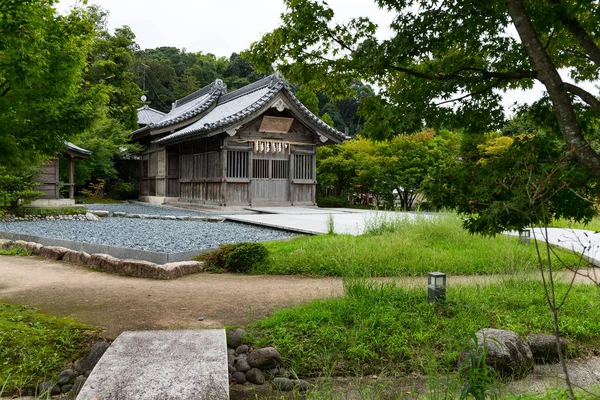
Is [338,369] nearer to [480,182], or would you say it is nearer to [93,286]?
[480,182]

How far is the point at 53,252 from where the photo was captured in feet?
26.7

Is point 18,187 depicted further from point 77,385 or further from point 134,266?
point 77,385

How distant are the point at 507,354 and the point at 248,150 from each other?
50.1ft

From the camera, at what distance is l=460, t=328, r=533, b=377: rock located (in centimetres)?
341

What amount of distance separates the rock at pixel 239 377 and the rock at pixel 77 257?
4.96m

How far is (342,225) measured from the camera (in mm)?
11664

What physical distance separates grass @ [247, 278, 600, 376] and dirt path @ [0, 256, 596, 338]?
2.05 ft

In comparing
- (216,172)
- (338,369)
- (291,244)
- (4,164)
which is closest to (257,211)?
(216,172)

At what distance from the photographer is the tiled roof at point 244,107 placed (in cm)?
1662

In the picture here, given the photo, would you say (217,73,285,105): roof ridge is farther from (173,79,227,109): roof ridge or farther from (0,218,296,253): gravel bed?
(0,218,296,253): gravel bed

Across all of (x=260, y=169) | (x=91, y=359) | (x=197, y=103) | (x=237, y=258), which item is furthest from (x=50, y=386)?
(x=197, y=103)

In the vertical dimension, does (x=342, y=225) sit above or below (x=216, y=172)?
below

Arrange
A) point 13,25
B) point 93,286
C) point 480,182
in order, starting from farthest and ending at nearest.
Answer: point 93,286
point 13,25
point 480,182

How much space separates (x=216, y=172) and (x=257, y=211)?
9.23ft
